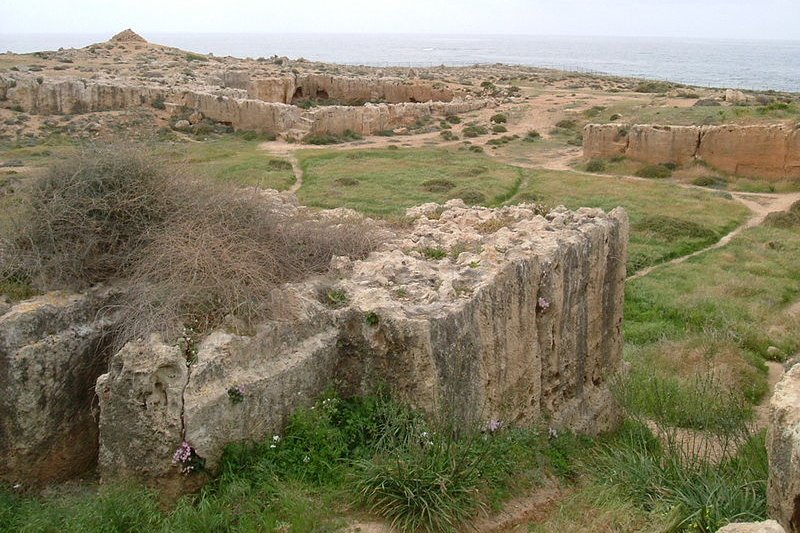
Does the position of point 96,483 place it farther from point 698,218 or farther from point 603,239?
point 698,218

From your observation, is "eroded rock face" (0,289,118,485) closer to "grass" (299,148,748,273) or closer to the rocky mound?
"grass" (299,148,748,273)

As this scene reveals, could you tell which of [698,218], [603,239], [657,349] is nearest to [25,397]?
[603,239]

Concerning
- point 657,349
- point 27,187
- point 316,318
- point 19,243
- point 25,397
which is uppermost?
point 27,187

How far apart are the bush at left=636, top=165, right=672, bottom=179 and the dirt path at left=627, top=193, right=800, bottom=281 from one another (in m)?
3.08

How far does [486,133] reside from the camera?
39188 mm

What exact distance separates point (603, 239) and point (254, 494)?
6.34 metres

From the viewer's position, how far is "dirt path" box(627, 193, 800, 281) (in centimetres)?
2066

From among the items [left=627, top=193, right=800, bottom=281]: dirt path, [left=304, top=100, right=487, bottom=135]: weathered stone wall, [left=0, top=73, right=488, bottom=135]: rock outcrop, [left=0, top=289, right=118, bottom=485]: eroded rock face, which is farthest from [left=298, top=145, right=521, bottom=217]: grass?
[left=0, top=289, right=118, bottom=485]: eroded rock face

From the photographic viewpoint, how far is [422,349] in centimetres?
705

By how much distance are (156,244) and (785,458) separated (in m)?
6.02

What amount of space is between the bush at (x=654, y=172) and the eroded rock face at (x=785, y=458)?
25238 mm

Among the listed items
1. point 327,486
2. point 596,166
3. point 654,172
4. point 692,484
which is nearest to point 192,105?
point 596,166

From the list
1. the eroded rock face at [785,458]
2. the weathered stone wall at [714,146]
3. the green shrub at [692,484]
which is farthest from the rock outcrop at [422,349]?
the weathered stone wall at [714,146]

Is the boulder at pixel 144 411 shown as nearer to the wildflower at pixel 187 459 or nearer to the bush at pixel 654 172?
the wildflower at pixel 187 459
